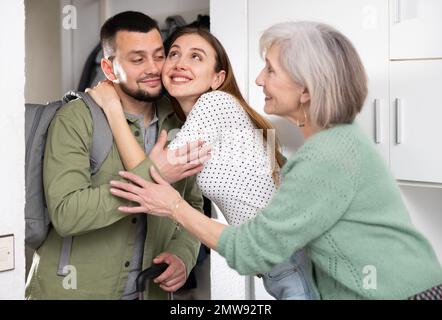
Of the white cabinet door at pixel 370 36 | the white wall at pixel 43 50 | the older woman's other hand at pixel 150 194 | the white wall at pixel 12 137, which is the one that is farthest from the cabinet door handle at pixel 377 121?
the white wall at pixel 43 50

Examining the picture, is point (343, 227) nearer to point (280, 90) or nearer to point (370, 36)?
point (280, 90)

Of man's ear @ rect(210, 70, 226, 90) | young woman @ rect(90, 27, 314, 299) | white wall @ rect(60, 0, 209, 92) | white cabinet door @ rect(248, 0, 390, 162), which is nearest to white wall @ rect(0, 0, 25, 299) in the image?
young woman @ rect(90, 27, 314, 299)

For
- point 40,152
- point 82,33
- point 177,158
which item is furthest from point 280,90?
point 82,33

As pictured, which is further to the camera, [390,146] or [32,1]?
[32,1]

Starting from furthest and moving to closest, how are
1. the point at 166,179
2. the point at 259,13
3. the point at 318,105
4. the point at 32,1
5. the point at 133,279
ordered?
the point at 32,1
the point at 259,13
the point at 133,279
the point at 166,179
the point at 318,105

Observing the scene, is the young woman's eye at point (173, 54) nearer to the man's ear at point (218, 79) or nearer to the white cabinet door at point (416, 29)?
the man's ear at point (218, 79)

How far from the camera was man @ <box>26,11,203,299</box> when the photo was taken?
131 centimetres

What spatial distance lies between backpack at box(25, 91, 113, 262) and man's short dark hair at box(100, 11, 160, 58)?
6.8 inches

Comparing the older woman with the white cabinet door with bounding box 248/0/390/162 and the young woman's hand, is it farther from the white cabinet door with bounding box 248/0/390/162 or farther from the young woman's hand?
the white cabinet door with bounding box 248/0/390/162

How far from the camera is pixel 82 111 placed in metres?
1.36

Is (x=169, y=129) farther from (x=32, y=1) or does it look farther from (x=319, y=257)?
(x=32, y=1)

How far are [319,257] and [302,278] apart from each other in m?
0.20

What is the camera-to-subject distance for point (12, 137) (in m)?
1.14

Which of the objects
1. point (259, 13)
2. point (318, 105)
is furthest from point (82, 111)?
point (259, 13)
